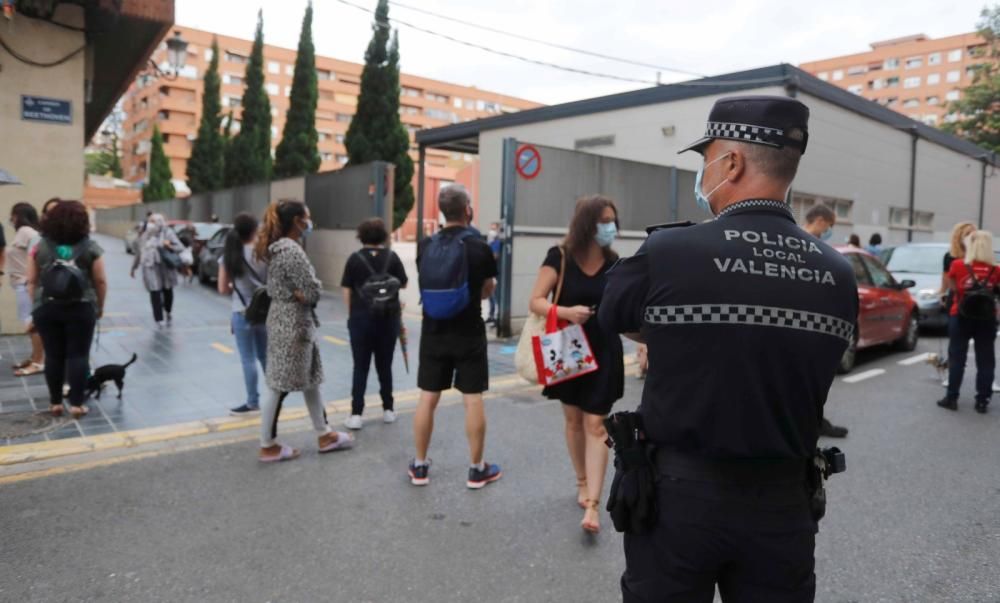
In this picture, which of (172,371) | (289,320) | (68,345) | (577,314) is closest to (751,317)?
(577,314)

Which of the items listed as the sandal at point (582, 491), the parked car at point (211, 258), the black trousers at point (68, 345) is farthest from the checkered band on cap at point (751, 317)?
the parked car at point (211, 258)

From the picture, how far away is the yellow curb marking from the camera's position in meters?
8.61

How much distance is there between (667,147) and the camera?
1553cm

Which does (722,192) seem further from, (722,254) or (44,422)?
(44,422)

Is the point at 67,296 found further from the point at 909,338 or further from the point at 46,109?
the point at 909,338

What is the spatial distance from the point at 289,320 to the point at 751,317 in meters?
3.75

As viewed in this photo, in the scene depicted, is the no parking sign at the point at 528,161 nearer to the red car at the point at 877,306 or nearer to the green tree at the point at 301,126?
the red car at the point at 877,306

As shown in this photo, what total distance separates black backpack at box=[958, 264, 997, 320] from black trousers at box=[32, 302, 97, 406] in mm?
7614

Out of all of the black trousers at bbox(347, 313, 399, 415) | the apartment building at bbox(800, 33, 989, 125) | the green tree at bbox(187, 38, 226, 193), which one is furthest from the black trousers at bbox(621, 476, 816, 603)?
the apartment building at bbox(800, 33, 989, 125)

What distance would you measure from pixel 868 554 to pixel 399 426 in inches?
138

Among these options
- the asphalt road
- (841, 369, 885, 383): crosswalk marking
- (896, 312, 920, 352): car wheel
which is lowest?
the asphalt road

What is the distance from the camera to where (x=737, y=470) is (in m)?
1.65

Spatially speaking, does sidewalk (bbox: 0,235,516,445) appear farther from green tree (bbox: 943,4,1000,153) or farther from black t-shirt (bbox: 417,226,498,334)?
green tree (bbox: 943,4,1000,153)

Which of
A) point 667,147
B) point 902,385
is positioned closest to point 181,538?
point 902,385
